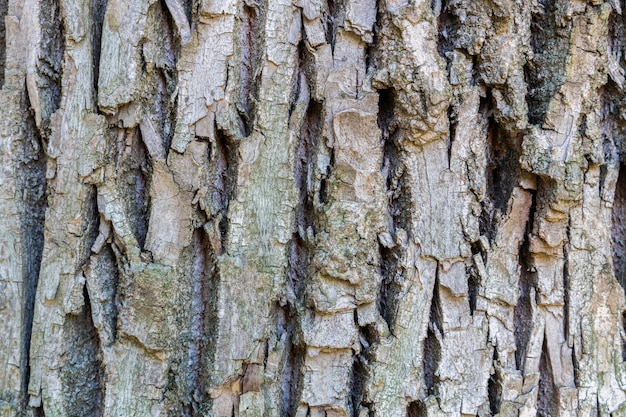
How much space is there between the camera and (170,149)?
1.07 m

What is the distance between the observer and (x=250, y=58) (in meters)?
1.13

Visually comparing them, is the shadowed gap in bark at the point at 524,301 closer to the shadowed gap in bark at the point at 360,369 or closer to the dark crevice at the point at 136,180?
the shadowed gap in bark at the point at 360,369

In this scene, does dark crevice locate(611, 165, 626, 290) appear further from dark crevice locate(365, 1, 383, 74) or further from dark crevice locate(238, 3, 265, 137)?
dark crevice locate(238, 3, 265, 137)

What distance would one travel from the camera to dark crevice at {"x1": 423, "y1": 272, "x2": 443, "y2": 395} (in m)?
1.09

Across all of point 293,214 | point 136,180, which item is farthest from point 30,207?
point 293,214

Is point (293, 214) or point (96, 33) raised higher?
point (96, 33)

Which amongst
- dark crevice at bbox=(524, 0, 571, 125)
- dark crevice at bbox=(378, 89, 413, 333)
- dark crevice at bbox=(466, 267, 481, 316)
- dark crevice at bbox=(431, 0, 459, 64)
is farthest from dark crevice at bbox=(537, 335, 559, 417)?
dark crevice at bbox=(431, 0, 459, 64)

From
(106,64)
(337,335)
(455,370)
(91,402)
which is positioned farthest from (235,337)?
(106,64)

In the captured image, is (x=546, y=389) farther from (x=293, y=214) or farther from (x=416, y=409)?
(x=293, y=214)

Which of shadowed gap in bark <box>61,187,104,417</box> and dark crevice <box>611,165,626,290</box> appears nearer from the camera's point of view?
shadowed gap in bark <box>61,187,104,417</box>

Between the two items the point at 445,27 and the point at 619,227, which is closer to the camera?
the point at 445,27

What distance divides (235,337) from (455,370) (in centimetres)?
42

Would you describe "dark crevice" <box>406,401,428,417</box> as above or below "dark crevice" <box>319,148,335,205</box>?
below

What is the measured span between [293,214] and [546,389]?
61 centimetres
